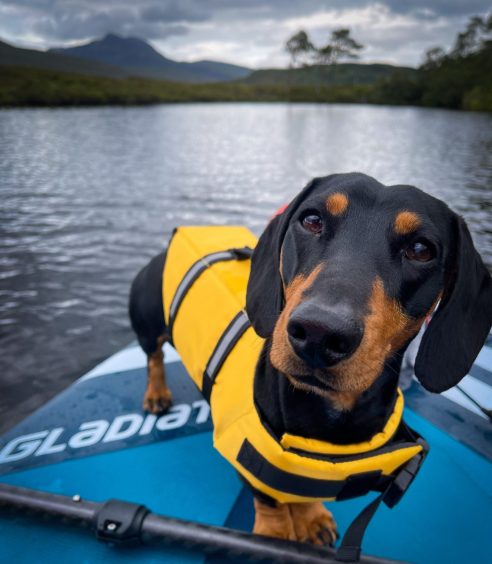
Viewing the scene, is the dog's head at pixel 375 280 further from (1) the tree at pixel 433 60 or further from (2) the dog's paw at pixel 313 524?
(1) the tree at pixel 433 60

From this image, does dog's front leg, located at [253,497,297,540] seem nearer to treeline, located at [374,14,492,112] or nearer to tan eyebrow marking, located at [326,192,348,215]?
tan eyebrow marking, located at [326,192,348,215]

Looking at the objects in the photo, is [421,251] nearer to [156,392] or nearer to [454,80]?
[156,392]

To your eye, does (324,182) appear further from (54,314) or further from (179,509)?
(54,314)

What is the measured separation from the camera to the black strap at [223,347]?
2.49 m

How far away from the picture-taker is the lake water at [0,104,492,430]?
549 cm

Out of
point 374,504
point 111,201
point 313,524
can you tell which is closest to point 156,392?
point 313,524

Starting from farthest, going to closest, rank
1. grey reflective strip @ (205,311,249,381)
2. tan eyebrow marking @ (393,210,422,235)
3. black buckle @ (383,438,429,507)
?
grey reflective strip @ (205,311,249,381), black buckle @ (383,438,429,507), tan eyebrow marking @ (393,210,422,235)

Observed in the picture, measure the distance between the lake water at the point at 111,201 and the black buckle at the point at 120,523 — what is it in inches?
98.9

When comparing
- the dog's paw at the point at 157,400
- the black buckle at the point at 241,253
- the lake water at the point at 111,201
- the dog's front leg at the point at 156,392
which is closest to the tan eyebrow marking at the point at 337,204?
the black buckle at the point at 241,253

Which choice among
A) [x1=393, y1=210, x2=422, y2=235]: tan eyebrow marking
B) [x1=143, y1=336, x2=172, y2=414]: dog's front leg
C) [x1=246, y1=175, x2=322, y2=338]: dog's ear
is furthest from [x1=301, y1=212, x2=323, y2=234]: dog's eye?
[x1=143, y1=336, x2=172, y2=414]: dog's front leg

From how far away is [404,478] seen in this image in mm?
2125

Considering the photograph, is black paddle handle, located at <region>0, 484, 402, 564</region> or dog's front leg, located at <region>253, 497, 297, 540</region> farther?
dog's front leg, located at <region>253, 497, 297, 540</region>

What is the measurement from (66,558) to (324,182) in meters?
2.20

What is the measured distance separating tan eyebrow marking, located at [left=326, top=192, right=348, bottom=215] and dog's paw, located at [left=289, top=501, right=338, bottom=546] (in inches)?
59.5
